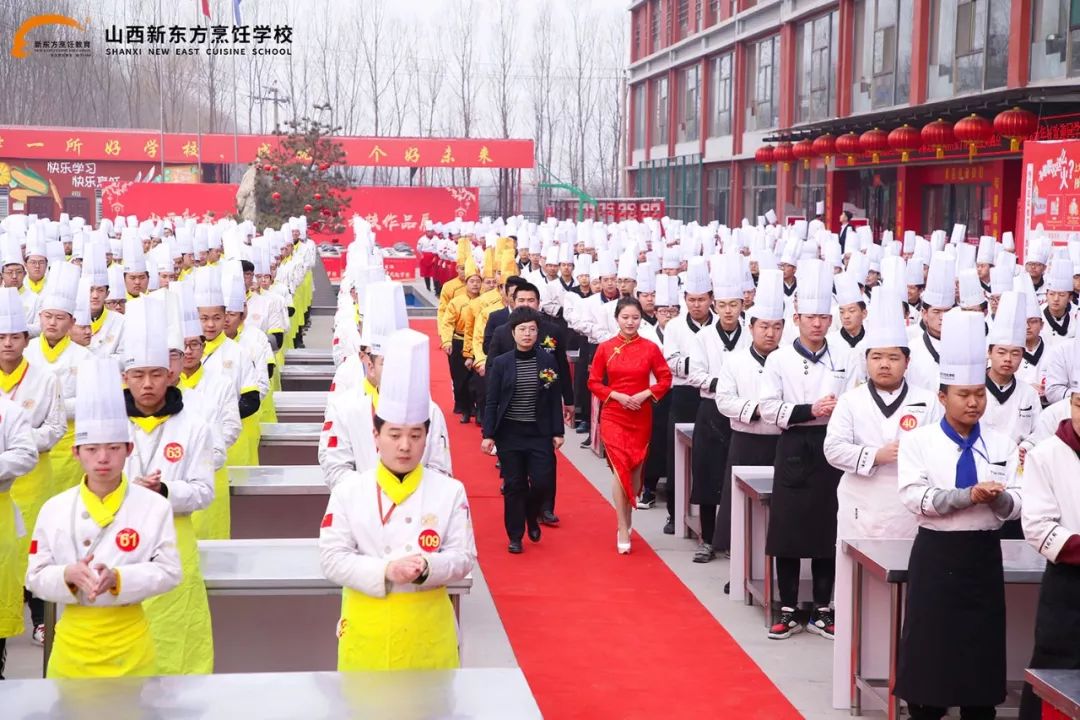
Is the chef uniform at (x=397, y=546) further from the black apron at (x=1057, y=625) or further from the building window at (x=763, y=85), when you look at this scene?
the building window at (x=763, y=85)

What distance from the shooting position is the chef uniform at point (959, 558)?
502 centimetres

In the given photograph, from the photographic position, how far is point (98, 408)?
13.7 ft

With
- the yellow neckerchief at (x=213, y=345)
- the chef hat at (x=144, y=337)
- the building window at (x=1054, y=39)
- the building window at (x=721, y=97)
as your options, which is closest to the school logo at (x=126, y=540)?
the chef hat at (x=144, y=337)

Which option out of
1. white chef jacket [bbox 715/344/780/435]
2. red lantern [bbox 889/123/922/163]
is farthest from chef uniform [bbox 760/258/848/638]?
red lantern [bbox 889/123/922/163]

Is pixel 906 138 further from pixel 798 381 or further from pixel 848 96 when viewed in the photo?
pixel 798 381

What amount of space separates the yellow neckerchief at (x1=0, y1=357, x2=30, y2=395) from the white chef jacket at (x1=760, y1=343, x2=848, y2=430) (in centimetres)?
350

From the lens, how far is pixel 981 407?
504 cm

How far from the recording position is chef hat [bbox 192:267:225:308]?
24.4ft

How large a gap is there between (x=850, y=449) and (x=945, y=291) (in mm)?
3123

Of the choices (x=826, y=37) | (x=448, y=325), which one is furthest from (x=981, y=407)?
(x=826, y=37)

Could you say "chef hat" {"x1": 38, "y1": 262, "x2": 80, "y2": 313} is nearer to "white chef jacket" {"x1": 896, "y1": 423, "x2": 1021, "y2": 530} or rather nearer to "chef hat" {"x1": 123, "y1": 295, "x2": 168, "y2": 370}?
"chef hat" {"x1": 123, "y1": 295, "x2": 168, "y2": 370}

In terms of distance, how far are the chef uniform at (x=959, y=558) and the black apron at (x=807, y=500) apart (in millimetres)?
1560

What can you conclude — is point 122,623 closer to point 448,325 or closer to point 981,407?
point 981,407

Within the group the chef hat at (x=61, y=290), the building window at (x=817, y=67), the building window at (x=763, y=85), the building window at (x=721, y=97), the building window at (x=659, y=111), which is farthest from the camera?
the building window at (x=659, y=111)
